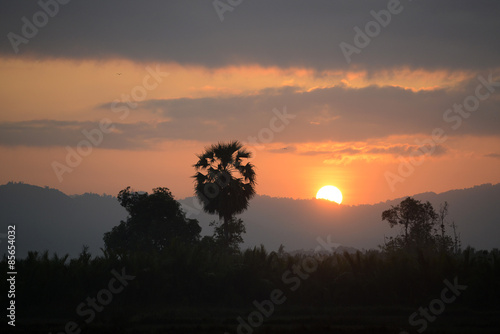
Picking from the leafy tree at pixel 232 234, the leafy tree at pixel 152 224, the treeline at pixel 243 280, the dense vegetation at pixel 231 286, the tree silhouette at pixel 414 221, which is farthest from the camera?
the tree silhouette at pixel 414 221

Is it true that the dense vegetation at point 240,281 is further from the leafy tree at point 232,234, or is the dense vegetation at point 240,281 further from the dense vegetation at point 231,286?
the leafy tree at point 232,234

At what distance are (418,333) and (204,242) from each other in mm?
24119

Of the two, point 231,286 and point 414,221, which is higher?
point 414,221

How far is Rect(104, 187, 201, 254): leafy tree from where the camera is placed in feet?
141

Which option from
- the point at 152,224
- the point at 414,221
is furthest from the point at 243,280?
the point at 414,221

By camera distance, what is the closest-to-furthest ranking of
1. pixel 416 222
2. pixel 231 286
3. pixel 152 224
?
pixel 231 286
pixel 152 224
pixel 416 222

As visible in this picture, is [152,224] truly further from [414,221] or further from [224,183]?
[414,221]

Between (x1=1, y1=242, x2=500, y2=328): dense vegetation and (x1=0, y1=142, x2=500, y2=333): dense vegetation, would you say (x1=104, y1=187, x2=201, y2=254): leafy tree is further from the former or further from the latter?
(x1=1, y1=242, x2=500, y2=328): dense vegetation

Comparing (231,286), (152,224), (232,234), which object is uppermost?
(152,224)

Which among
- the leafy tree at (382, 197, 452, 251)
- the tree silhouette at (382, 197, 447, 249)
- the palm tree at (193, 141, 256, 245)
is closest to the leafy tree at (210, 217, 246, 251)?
the palm tree at (193, 141, 256, 245)

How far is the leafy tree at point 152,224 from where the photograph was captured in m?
43.0

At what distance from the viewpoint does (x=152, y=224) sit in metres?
43.1

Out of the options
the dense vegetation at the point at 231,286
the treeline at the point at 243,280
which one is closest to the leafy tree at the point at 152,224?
the dense vegetation at the point at 231,286

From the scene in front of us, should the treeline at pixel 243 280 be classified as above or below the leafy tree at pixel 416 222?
below
